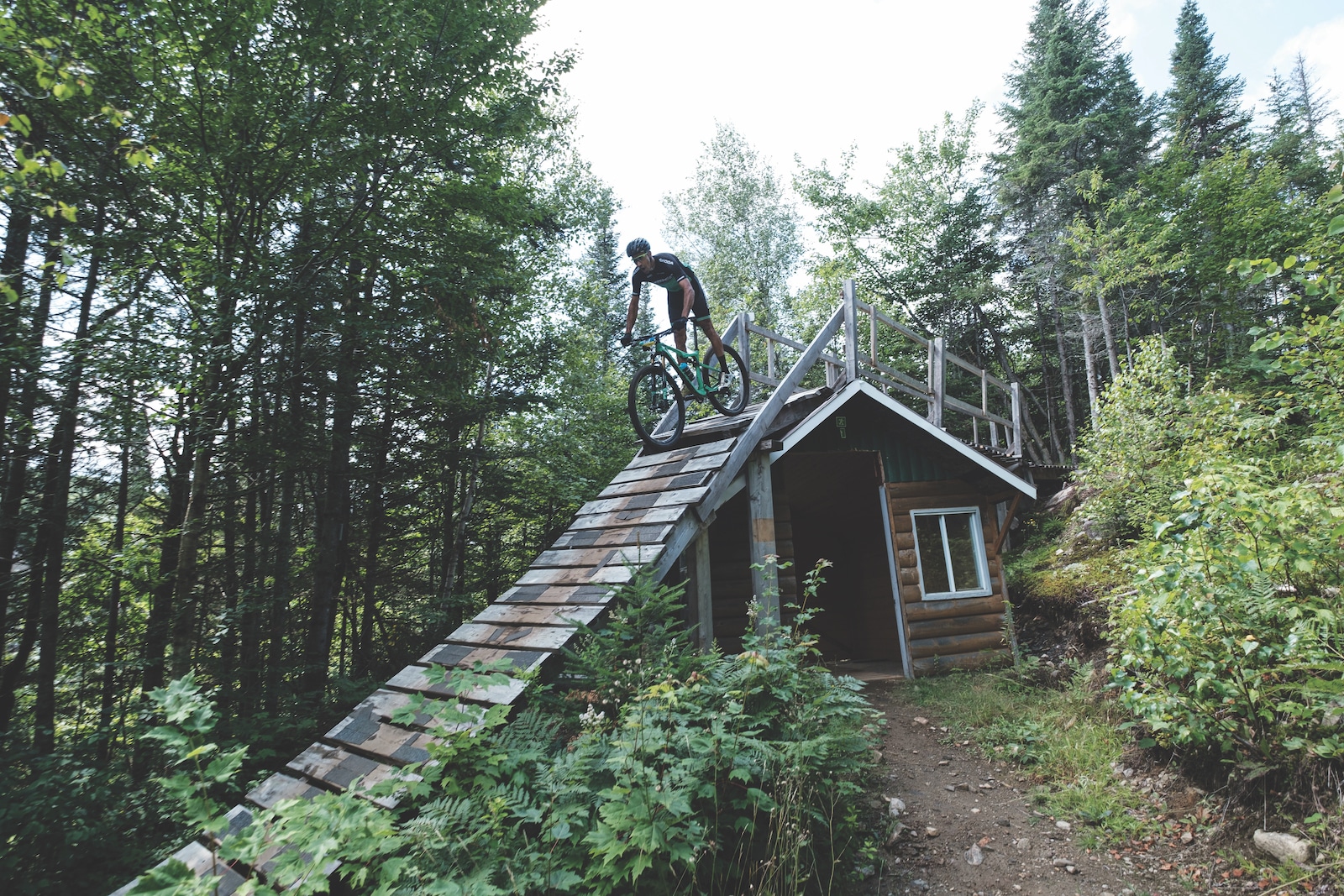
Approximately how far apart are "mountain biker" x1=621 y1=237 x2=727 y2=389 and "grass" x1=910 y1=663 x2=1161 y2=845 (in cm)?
536

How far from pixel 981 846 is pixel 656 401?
5160mm

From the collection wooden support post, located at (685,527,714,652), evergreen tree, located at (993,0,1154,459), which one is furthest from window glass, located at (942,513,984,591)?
evergreen tree, located at (993,0,1154,459)

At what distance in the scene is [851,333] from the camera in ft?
27.3

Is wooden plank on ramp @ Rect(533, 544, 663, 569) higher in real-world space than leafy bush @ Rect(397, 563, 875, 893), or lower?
higher

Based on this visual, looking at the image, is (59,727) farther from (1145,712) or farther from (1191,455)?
(1191,455)

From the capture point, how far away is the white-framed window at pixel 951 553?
964cm

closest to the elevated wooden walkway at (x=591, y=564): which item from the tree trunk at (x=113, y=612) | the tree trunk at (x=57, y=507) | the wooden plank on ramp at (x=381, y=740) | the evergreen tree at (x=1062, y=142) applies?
the wooden plank on ramp at (x=381, y=740)

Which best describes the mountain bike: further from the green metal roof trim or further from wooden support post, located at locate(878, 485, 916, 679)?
wooden support post, located at locate(878, 485, 916, 679)

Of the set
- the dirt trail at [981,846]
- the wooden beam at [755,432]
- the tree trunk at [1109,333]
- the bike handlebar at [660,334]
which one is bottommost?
the dirt trail at [981,846]

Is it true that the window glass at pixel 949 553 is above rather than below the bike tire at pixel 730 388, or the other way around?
below

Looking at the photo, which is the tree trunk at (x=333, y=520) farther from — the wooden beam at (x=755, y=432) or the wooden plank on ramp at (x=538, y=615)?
the wooden beam at (x=755, y=432)

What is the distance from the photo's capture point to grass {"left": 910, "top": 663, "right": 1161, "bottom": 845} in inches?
181

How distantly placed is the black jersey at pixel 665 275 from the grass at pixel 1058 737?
5.80 metres

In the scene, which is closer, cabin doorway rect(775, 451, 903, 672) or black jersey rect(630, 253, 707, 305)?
black jersey rect(630, 253, 707, 305)
